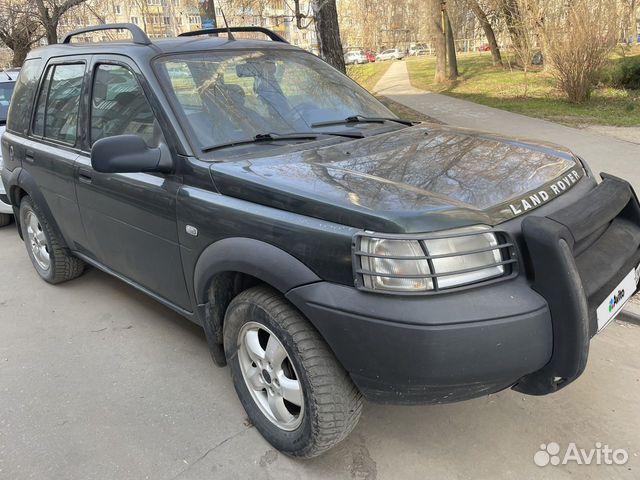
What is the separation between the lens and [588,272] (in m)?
2.30

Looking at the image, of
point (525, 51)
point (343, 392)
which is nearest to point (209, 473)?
point (343, 392)

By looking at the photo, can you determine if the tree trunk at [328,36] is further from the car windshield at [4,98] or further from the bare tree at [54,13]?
the bare tree at [54,13]

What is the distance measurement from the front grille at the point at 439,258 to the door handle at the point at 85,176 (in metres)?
2.23

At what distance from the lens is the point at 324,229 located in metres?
2.16

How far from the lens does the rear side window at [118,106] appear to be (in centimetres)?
307

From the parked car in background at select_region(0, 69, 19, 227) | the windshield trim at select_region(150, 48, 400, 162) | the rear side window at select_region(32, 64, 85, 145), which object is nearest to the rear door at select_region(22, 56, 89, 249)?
the rear side window at select_region(32, 64, 85, 145)

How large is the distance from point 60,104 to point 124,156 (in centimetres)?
167

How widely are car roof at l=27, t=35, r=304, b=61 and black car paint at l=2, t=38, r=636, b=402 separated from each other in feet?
0.05

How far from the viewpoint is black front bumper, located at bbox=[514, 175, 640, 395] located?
2.01 metres

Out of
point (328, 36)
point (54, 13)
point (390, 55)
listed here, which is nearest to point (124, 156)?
point (328, 36)

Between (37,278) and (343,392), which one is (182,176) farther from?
(37,278)

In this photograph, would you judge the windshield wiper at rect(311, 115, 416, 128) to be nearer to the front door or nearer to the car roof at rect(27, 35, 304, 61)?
the car roof at rect(27, 35, 304, 61)

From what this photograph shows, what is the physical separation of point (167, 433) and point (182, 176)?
134 centimetres

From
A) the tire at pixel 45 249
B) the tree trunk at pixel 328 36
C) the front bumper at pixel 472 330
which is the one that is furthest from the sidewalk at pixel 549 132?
the tire at pixel 45 249
